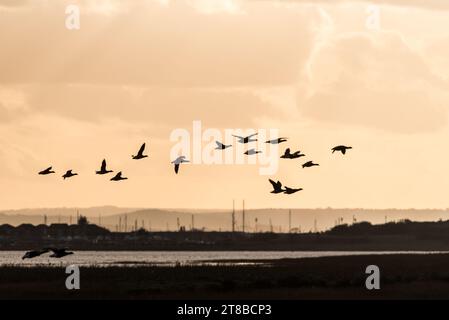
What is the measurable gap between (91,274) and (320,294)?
87.5 ft

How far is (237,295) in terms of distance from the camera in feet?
296

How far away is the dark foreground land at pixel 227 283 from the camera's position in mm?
90188

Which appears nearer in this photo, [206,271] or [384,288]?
[384,288]

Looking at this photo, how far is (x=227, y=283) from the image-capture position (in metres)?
97.8

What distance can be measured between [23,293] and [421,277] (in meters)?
28.6

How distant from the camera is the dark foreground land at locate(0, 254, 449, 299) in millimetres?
90188

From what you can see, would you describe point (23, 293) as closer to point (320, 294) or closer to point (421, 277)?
point (320, 294)

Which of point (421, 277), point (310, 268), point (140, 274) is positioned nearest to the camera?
point (421, 277)
